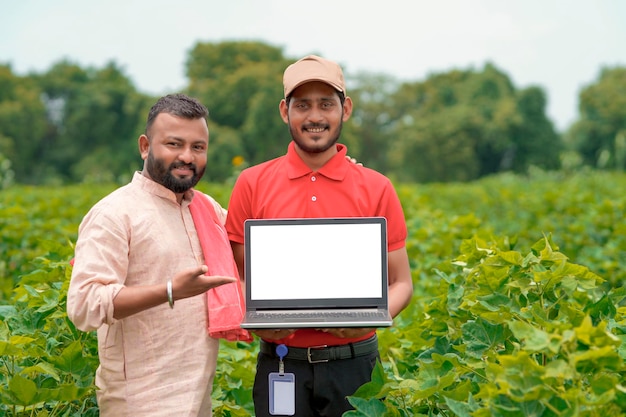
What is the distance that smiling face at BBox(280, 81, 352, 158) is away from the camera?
9.45 ft

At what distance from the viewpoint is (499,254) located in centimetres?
264

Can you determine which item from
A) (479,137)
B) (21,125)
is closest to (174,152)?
(21,125)

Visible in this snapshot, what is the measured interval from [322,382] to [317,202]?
0.63 m

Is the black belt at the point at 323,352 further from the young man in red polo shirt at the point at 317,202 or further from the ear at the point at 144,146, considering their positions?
the ear at the point at 144,146

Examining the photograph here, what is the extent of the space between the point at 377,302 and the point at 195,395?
65 cm

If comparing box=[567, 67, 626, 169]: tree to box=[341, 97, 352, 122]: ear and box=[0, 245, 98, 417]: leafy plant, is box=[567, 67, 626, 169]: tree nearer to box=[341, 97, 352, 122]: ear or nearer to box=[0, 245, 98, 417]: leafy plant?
box=[341, 97, 352, 122]: ear

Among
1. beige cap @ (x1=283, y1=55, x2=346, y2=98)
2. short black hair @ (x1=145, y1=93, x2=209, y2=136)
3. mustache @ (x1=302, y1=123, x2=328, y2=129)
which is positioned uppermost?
beige cap @ (x1=283, y1=55, x2=346, y2=98)

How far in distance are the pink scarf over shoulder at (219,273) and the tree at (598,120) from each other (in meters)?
57.2

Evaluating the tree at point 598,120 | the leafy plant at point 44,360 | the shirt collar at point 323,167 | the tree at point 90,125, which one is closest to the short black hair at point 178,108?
the shirt collar at point 323,167

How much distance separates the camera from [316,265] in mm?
2732

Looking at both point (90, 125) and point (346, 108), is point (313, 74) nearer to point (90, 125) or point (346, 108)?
point (346, 108)

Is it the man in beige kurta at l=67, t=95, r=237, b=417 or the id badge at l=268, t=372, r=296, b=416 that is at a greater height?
the man in beige kurta at l=67, t=95, r=237, b=417

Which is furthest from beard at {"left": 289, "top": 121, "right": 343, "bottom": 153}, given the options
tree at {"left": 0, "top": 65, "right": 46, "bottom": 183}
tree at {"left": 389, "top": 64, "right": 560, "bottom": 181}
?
tree at {"left": 389, "top": 64, "right": 560, "bottom": 181}

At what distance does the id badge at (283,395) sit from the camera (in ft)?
9.32
